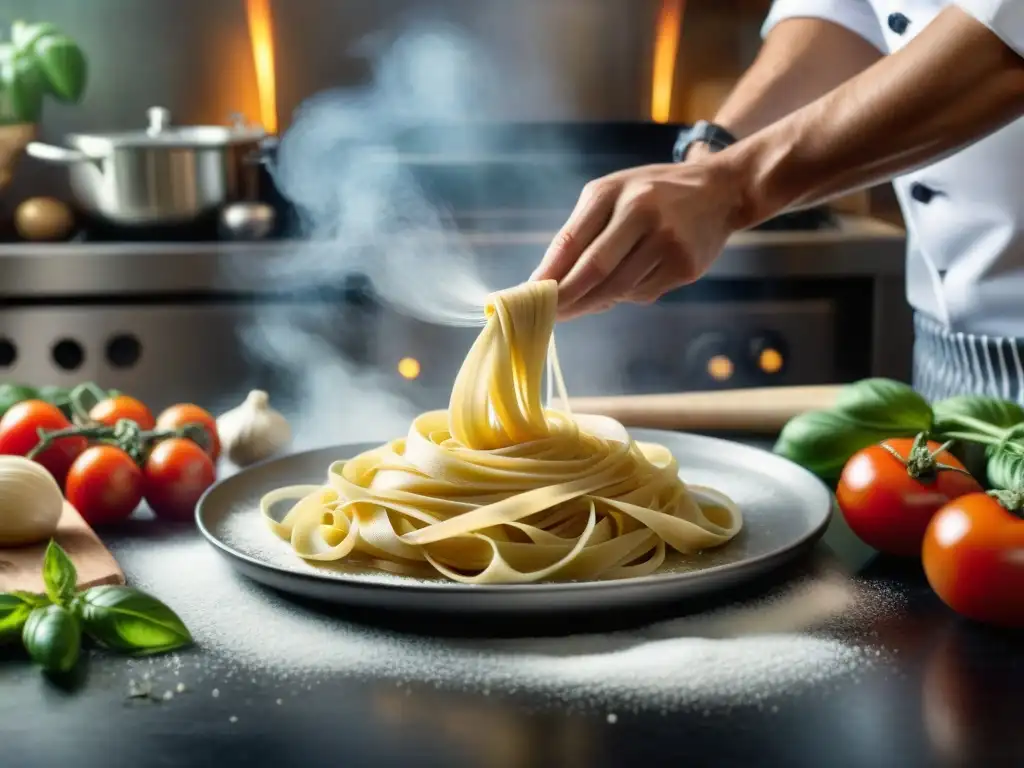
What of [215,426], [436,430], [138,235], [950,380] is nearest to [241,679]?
[436,430]

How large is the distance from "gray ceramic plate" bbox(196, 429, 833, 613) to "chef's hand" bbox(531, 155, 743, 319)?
0.82 ft

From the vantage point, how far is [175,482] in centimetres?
153

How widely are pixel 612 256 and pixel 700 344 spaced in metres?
1.66

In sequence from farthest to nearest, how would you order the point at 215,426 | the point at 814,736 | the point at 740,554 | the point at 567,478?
the point at 215,426 < the point at 567,478 < the point at 740,554 < the point at 814,736

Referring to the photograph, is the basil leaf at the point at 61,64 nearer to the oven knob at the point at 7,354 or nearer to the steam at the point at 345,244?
the steam at the point at 345,244

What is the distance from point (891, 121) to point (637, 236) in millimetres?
354

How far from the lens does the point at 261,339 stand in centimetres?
316

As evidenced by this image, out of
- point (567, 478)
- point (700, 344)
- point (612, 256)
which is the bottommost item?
point (700, 344)

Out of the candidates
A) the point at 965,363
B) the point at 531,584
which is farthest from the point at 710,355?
the point at 531,584

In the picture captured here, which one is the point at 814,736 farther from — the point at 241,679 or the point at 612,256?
the point at 612,256

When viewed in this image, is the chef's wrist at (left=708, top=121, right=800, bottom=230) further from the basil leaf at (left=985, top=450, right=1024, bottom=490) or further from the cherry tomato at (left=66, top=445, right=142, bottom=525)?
the cherry tomato at (left=66, top=445, right=142, bottom=525)

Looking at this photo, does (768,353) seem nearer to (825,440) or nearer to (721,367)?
(721,367)

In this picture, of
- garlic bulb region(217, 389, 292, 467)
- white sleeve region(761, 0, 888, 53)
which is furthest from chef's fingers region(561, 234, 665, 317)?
white sleeve region(761, 0, 888, 53)

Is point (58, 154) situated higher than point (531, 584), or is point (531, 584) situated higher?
point (58, 154)
